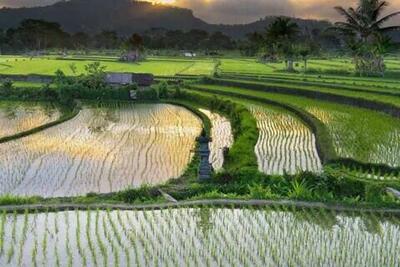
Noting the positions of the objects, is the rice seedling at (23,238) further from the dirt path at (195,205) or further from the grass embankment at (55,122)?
the grass embankment at (55,122)

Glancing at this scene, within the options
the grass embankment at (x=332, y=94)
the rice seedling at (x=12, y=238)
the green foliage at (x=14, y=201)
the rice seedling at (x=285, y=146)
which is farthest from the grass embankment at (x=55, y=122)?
the grass embankment at (x=332, y=94)

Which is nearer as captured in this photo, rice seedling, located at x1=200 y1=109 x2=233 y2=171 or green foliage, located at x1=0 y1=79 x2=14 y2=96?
rice seedling, located at x1=200 y1=109 x2=233 y2=171

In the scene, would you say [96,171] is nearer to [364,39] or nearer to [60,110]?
[60,110]

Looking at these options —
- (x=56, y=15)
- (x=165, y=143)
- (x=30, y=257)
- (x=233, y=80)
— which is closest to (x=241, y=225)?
(x=30, y=257)

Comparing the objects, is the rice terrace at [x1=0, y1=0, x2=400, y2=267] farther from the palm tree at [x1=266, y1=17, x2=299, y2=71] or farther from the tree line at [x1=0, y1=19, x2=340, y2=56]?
the tree line at [x1=0, y1=19, x2=340, y2=56]

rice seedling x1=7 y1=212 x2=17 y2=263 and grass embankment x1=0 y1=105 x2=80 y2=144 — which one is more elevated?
rice seedling x1=7 y1=212 x2=17 y2=263

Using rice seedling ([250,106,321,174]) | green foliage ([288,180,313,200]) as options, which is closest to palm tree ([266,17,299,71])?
rice seedling ([250,106,321,174])

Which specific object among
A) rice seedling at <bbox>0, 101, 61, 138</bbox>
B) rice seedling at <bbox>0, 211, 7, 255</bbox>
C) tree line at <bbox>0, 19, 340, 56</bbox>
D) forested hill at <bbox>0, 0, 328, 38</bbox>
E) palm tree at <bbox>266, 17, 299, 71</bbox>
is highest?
forested hill at <bbox>0, 0, 328, 38</bbox>
